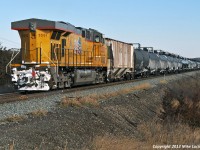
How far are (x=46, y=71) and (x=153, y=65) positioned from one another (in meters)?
30.4

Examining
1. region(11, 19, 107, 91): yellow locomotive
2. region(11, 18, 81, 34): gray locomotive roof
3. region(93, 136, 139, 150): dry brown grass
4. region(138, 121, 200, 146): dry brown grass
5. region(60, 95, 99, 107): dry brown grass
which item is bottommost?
region(138, 121, 200, 146): dry brown grass

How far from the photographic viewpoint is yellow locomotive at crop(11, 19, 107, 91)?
54.8 ft

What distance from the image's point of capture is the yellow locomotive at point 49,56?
1670cm

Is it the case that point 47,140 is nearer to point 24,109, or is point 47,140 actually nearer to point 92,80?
point 24,109

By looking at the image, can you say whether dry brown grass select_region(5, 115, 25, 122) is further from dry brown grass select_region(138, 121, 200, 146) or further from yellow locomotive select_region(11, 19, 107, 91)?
yellow locomotive select_region(11, 19, 107, 91)

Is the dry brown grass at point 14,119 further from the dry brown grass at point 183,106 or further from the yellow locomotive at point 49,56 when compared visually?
the dry brown grass at point 183,106

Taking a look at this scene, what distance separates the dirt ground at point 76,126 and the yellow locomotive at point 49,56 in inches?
152

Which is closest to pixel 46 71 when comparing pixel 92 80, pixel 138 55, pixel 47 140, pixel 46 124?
pixel 92 80

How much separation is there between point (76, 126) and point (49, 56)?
8912 mm

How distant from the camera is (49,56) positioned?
18125mm

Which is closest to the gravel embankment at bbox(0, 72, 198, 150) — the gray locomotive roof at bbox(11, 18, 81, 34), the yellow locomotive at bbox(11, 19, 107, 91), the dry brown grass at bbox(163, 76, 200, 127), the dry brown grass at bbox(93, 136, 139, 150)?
the dry brown grass at bbox(93, 136, 139, 150)

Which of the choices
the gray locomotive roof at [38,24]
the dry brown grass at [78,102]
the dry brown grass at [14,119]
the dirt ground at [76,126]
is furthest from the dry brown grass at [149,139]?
the gray locomotive roof at [38,24]

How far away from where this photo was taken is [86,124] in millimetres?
10383

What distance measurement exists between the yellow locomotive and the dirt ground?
386cm
